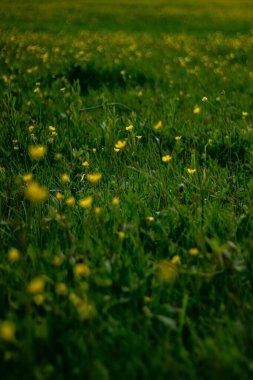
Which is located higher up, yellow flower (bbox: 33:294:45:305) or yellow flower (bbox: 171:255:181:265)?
yellow flower (bbox: 33:294:45:305)

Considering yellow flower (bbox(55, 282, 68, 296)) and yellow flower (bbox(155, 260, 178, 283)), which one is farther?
yellow flower (bbox(155, 260, 178, 283))

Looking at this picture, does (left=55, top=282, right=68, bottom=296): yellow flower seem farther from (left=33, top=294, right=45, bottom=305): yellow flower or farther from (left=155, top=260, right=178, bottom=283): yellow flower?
(left=155, top=260, right=178, bottom=283): yellow flower

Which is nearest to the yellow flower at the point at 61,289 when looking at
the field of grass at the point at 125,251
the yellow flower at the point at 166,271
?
the field of grass at the point at 125,251

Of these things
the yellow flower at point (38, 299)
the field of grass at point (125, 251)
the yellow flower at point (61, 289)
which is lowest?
the field of grass at point (125, 251)

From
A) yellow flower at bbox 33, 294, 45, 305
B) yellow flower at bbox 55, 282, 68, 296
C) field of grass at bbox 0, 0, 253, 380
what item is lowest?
field of grass at bbox 0, 0, 253, 380

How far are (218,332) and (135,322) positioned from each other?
0.28 meters

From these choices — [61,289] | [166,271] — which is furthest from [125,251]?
[61,289]

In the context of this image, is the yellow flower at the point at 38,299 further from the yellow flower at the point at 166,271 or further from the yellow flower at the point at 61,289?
the yellow flower at the point at 166,271

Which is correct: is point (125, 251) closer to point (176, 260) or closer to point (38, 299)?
point (176, 260)

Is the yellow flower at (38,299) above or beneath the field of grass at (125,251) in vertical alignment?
above

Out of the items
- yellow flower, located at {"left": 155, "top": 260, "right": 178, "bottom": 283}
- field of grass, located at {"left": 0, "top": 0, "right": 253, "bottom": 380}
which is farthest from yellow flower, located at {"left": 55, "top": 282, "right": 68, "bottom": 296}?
yellow flower, located at {"left": 155, "top": 260, "right": 178, "bottom": 283}

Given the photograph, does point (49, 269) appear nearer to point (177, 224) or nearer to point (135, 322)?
point (135, 322)

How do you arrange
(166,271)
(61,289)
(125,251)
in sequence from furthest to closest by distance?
(125,251) < (166,271) < (61,289)

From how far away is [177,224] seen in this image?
1.81m
